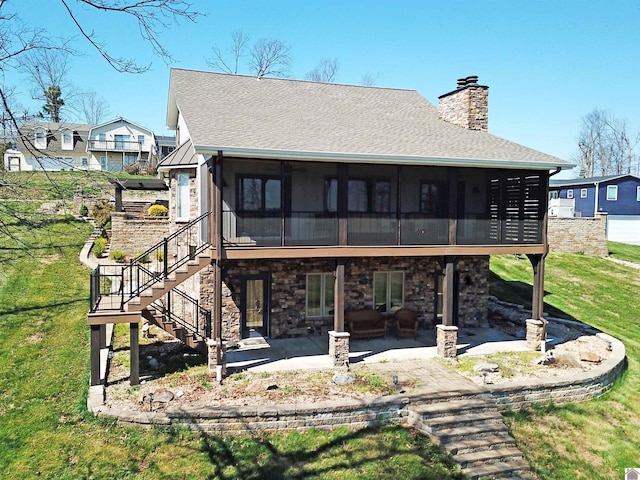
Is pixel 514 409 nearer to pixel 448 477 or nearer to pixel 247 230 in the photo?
pixel 448 477

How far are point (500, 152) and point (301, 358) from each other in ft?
25.7

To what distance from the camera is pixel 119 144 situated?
45375 millimetres

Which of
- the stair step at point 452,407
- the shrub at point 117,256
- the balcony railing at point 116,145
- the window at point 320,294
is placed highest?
the balcony railing at point 116,145

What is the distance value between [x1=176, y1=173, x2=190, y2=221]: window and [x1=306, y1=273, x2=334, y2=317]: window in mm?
4103

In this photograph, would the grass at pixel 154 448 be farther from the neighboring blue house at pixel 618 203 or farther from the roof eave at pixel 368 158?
the neighboring blue house at pixel 618 203

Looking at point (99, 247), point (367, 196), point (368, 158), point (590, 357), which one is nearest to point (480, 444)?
point (590, 357)

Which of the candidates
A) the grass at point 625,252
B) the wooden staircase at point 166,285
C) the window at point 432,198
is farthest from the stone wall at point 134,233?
the grass at point 625,252

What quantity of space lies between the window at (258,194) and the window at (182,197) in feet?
7.52

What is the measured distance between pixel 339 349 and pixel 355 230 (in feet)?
9.74

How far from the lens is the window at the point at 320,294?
575 inches

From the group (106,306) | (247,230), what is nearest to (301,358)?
(247,230)

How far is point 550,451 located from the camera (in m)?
9.46

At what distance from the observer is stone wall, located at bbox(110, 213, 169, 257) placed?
2153cm

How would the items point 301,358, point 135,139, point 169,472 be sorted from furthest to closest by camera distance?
1. point 135,139
2. point 301,358
3. point 169,472
